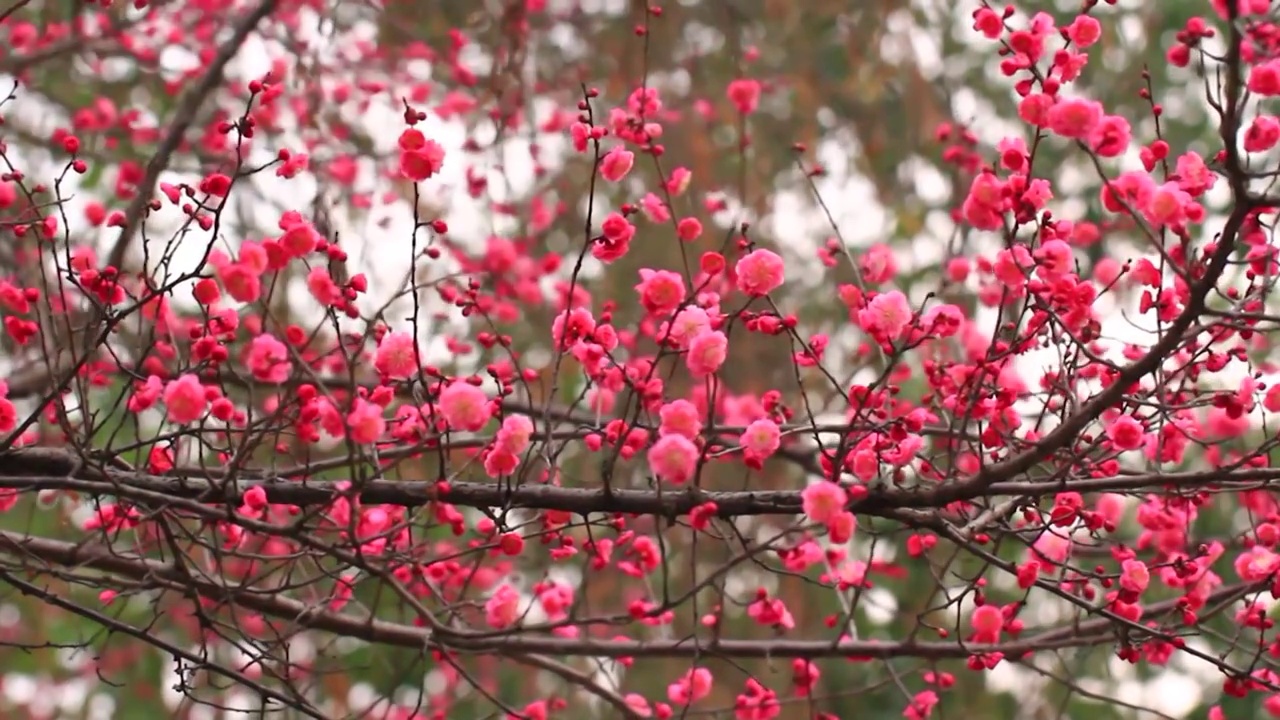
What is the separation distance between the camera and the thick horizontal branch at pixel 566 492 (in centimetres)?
196

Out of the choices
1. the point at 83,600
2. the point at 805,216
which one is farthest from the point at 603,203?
the point at 83,600

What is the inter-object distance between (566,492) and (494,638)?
438 mm

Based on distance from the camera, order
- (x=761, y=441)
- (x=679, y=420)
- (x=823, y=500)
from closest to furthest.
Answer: (x=823, y=500) < (x=679, y=420) < (x=761, y=441)

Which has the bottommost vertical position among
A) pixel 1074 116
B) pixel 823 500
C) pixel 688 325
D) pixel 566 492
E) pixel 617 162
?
pixel 823 500

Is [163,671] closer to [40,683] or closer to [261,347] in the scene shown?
[40,683]

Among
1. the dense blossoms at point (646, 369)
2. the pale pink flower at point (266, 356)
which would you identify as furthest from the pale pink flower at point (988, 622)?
the pale pink flower at point (266, 356)

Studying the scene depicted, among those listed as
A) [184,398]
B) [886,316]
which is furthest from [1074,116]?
[184,398]

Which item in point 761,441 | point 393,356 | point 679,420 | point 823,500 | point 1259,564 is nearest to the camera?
point 823,500

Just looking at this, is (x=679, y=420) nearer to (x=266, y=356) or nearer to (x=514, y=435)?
(x=514, y=435)

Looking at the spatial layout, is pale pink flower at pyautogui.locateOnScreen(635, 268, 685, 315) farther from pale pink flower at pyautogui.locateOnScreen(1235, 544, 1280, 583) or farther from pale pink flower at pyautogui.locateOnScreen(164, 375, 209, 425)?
pale pink flower at pyautogui.locateOnScreen(1235, 544, 1280, 583)

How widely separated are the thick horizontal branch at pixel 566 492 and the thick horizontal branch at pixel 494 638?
14 centimetres

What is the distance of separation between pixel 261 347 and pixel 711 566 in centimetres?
325

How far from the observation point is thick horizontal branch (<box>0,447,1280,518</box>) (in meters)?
1.96

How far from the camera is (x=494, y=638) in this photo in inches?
93.9
